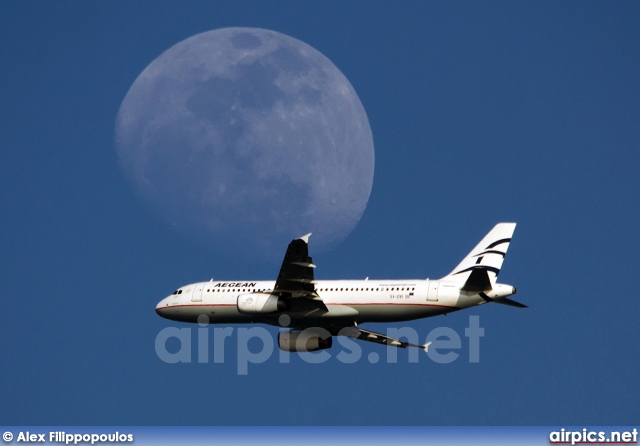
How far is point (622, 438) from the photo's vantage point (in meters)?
64.6

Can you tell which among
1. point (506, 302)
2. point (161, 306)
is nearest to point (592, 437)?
point (506, 302)

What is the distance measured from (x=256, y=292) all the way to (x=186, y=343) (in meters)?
5.57

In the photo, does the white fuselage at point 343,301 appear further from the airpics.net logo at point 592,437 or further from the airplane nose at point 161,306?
the airpics.net logo at point 592,437

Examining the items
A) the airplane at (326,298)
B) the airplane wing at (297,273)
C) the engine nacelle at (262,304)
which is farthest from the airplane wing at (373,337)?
the airplane wing at (297,273)

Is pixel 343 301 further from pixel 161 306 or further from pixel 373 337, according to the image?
pixel 161 306

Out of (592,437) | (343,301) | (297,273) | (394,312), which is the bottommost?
(592,437)

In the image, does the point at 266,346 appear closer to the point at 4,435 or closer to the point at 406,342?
the point at 406,342

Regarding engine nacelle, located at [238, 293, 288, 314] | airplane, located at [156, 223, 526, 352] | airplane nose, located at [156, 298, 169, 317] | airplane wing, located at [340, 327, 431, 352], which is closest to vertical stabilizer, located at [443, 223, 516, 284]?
airplane, located at [156, 223, 526, 352]

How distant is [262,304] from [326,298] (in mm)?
3508

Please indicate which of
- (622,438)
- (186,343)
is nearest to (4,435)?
(186,343)

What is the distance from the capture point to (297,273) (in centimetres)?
7531

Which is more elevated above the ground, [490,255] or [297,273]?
[490,255]

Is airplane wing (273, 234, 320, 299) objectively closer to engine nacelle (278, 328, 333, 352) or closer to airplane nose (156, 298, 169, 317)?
engine nacelle (278, 328, 333, 352)

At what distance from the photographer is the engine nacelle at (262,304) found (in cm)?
7719
